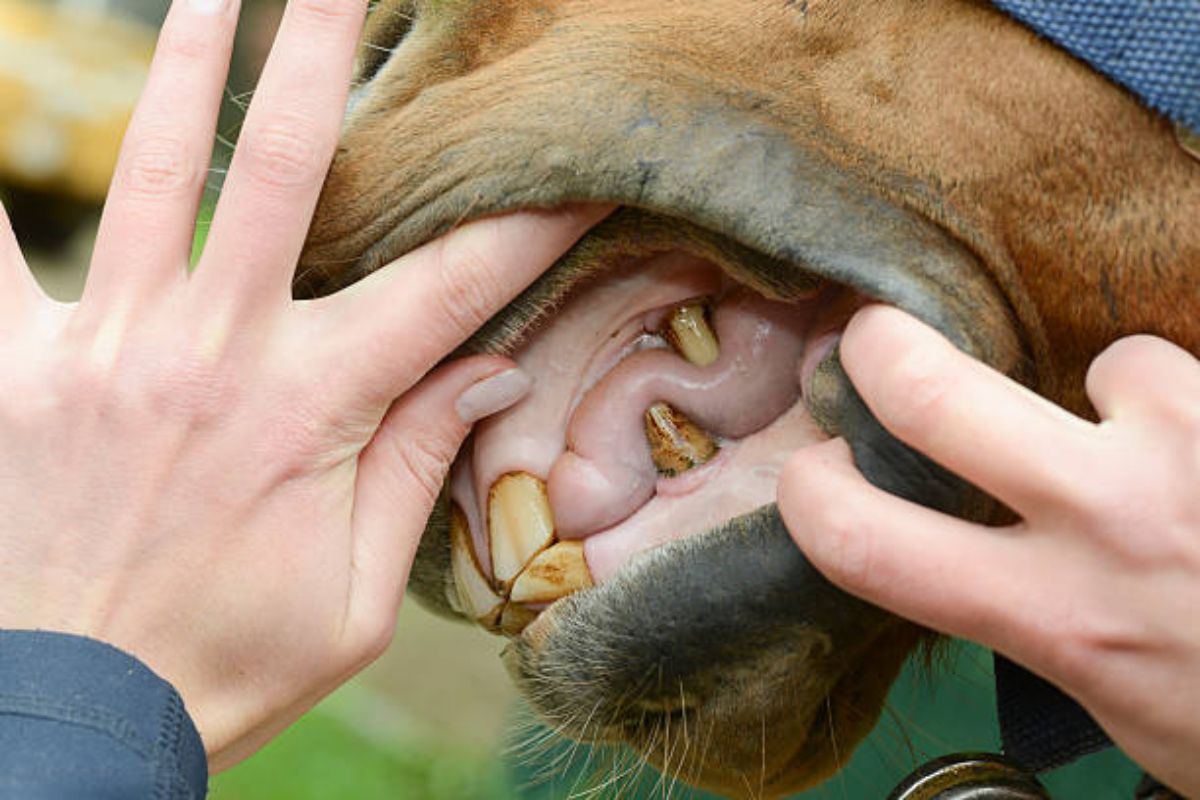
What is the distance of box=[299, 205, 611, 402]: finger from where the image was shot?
0.78 metres

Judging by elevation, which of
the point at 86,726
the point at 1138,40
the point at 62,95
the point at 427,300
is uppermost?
the point at 1138,40

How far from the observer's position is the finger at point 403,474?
82 cm

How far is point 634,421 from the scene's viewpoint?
2.93 feet

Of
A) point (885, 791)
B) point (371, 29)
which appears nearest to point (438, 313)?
point (371, 29)

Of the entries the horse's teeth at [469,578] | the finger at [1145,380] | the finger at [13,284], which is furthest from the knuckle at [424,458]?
the finger at [1145,380]

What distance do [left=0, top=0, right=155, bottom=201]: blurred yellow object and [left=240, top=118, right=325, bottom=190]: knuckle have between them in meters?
3.04

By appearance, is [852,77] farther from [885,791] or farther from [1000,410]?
[885,791]

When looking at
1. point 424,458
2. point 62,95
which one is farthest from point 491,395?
point 62,95

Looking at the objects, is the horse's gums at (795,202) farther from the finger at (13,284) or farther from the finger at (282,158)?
the finger at (13,284)

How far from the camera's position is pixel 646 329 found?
3.01 ft

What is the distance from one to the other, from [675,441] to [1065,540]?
328 millimetres

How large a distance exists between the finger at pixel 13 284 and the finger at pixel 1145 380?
0.57 metres

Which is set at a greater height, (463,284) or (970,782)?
(463,284)

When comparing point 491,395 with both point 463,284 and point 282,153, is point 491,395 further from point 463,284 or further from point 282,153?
point 282,153
